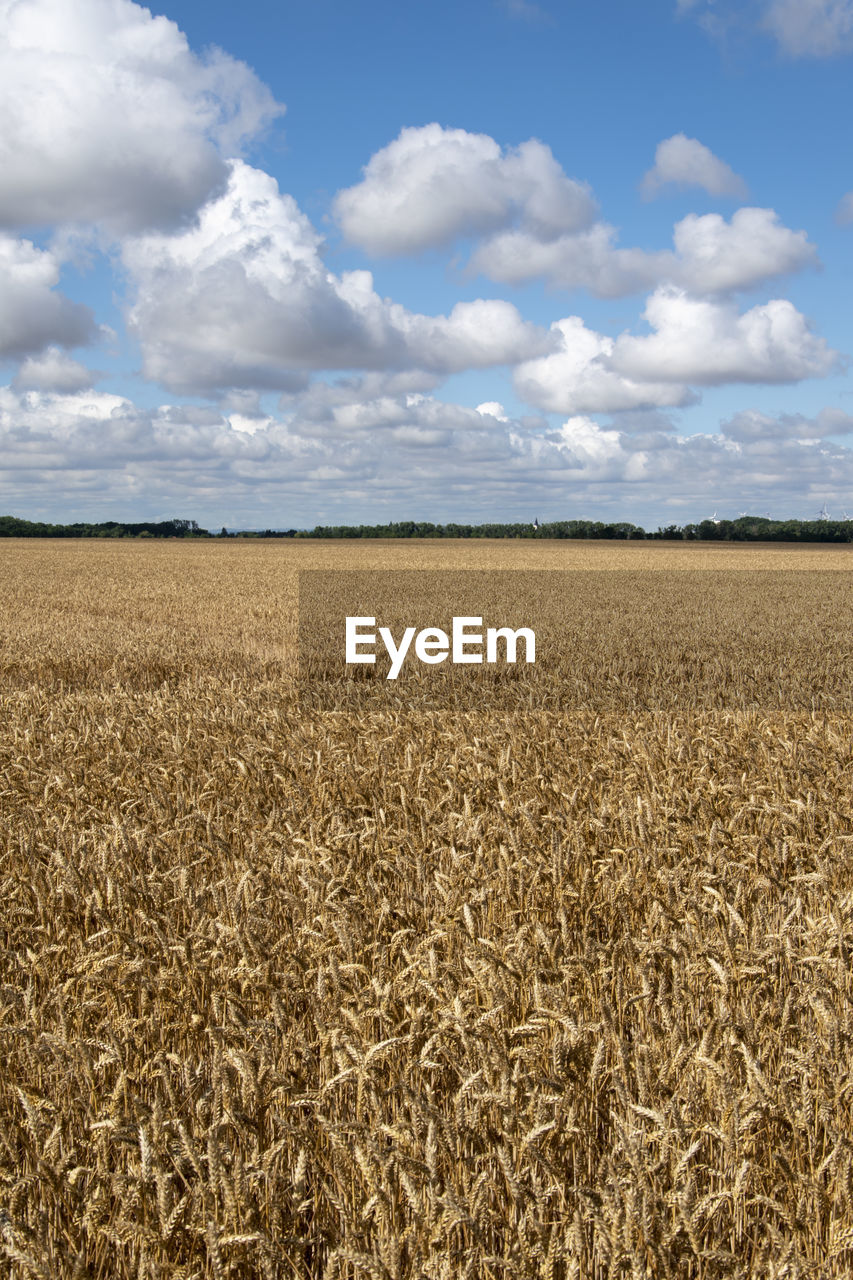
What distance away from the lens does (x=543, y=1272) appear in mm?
1765

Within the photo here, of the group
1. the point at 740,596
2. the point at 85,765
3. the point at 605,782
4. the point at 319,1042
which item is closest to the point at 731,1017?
the point at 319,1042

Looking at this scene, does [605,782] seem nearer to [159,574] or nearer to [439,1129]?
[439,1129]
